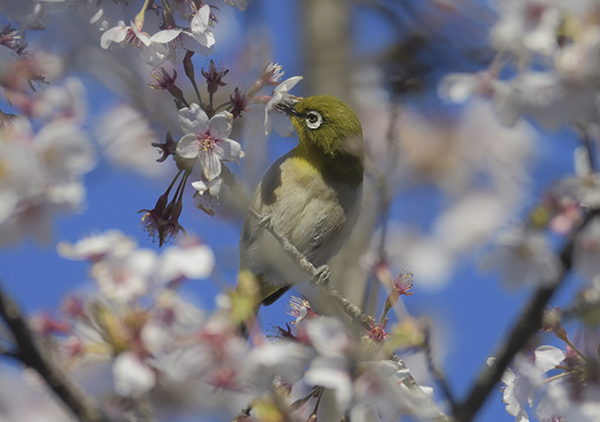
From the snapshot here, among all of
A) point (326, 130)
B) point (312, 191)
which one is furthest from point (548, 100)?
point (312, 191)

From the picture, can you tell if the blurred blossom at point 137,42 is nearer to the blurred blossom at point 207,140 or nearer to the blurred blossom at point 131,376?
the blurred blossom at point 207,140

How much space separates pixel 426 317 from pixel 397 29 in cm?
169

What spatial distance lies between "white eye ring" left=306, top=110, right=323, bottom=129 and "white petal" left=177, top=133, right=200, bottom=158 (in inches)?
67.6

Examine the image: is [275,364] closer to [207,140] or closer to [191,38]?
[207,140]

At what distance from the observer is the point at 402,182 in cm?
384

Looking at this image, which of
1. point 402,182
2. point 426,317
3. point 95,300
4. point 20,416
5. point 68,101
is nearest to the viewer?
point 426,317

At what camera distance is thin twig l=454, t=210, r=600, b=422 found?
61.1 inches

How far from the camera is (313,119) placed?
401 centimetres

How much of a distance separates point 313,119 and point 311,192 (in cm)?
47

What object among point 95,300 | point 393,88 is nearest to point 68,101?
point 95,300

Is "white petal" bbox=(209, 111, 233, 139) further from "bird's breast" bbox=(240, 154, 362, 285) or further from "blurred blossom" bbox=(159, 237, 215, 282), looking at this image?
"bird's breast" bbox=(240, 154, 362, 285)

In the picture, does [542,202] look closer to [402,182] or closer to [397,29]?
[397,29]

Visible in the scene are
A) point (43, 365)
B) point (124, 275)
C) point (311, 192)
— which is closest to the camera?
point (43, 365)

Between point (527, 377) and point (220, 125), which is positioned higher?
point (220, 125)
